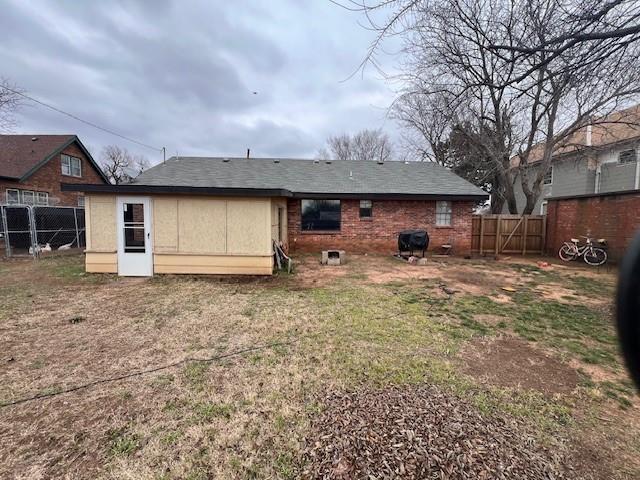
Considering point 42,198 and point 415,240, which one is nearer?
point 415,240

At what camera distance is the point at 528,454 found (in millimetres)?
2131

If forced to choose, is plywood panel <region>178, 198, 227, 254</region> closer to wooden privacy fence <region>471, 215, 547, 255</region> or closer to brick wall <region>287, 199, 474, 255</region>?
brick wall <region>287, 199, 474, 255</region>

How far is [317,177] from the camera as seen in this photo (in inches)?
544

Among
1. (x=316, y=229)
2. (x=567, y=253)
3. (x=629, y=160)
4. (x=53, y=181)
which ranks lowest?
(x=567, y=253)

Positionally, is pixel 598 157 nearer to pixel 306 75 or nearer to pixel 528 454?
pixel 306 75

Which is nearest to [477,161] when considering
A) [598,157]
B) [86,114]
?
[598,157]

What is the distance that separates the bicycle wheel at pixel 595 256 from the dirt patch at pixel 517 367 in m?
9.23

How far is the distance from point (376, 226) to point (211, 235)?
714 cm

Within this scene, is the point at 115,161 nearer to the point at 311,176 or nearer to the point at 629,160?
the point at 311,176

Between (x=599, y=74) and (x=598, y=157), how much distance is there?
52.5ft

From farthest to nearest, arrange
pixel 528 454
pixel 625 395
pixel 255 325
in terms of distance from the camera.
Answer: pixel 255 325, pixel 625 395, pixel 528 454

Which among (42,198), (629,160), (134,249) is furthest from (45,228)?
(629,160)

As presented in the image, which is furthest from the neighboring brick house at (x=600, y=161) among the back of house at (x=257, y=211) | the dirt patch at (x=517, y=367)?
the dirt patch at (x=517, y=367)

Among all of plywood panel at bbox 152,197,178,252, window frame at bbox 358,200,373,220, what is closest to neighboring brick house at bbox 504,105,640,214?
window frame at bbox 358,200,373,220
